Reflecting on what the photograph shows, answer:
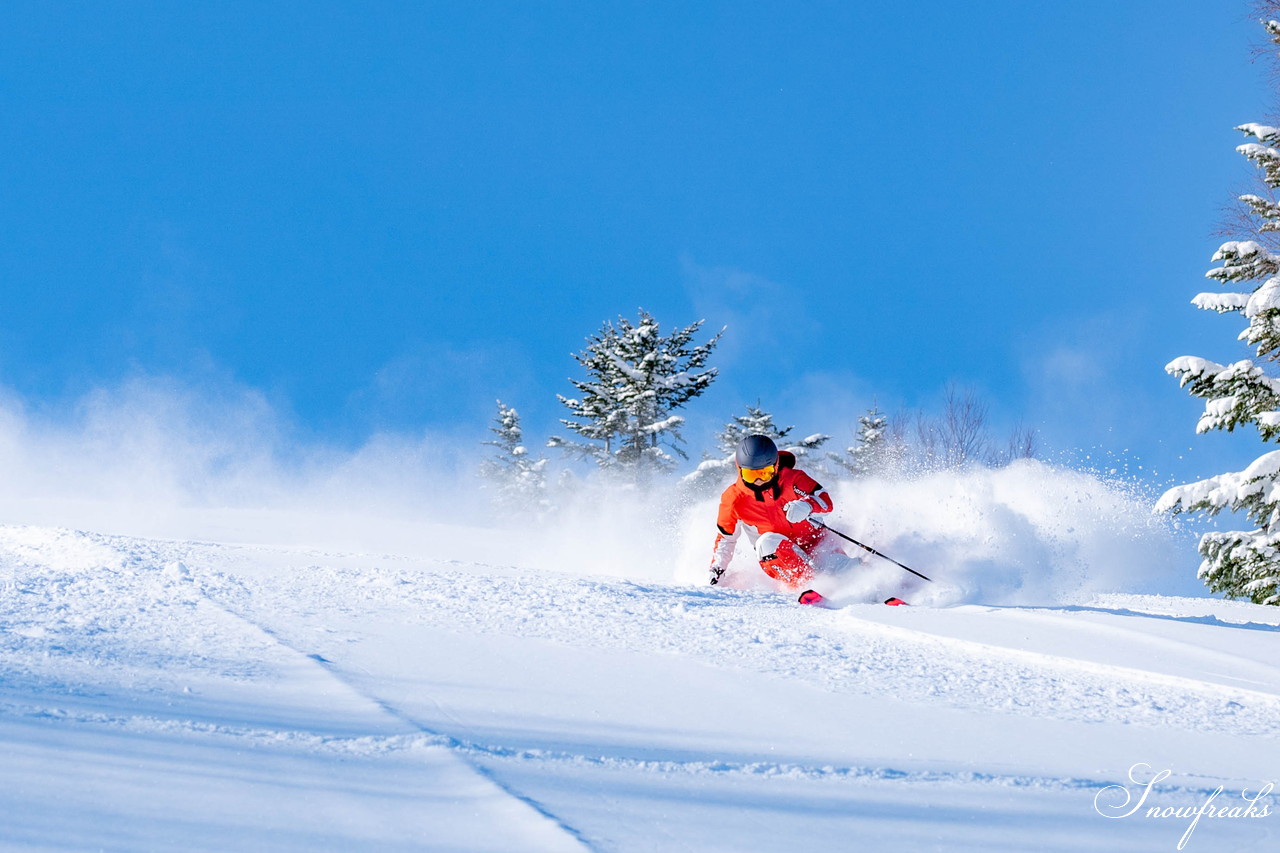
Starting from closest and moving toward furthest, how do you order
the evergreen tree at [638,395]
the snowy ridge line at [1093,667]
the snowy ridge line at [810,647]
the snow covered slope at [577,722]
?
the snow covered slope at [577,722], the snowy ridge line at [810,647], the snowy ridge line at [1093,667], the evergreen tree at [638,395]

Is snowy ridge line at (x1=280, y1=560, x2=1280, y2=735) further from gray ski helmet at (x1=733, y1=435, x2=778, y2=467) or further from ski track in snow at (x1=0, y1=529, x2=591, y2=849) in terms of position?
gray ski helmet at (x1=733, y1=435, x2=778, y2=467)

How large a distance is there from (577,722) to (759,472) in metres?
5.59

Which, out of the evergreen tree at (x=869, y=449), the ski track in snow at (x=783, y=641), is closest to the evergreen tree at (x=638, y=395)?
the evergreen tree at (x=869, y=449)

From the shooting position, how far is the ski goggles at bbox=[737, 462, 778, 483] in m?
8.22

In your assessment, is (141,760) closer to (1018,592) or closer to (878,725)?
(878,725)

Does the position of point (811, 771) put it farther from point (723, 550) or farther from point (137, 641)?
point (723, 550)

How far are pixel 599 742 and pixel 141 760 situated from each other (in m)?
1.26

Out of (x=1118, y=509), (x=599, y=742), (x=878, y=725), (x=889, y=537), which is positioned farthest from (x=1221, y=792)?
(x=1118, y=509)

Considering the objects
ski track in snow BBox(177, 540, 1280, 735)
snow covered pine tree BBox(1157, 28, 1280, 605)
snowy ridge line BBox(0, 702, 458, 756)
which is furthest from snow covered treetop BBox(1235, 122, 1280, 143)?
snowy ridge line BBox(0, 702, 458, 756)

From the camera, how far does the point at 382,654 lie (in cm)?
372

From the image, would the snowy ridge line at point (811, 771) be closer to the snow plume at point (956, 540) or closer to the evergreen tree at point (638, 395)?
the snow plume at point (956, 540)

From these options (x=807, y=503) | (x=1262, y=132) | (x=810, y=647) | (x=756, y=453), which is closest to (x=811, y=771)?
(x=810, y=647)

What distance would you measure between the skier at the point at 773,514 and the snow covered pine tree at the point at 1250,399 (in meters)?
7.03

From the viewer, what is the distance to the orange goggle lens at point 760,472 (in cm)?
822
